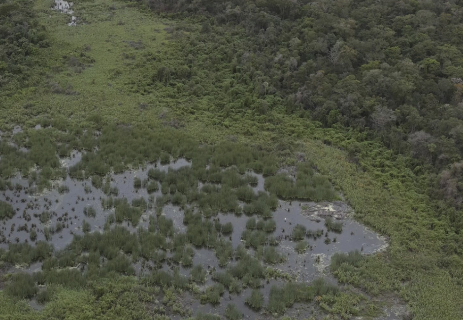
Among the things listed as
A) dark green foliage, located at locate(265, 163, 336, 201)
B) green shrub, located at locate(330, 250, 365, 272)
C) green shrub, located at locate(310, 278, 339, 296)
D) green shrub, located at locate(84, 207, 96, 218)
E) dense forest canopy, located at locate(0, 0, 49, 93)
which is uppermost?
dense forest canopy, located at locate(0, 0, 49, 93)

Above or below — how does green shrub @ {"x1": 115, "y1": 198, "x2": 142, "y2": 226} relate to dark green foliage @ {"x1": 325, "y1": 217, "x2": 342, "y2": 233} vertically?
below

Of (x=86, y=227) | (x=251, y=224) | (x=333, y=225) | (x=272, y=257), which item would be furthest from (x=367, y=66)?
(x=86, y=227)

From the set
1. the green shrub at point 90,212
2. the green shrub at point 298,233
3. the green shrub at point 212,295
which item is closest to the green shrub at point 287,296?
the green shrub at point 212,295

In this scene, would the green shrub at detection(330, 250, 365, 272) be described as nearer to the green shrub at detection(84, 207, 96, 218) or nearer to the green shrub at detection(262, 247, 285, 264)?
the green shrub at detection(262, 247, 285, 264)

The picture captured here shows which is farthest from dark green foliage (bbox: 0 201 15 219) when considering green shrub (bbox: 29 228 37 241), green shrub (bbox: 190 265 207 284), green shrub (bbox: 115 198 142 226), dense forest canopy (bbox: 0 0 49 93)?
dense forest canopy (bbox: 0 0 49 93)

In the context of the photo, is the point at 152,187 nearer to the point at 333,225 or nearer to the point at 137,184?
the point at 137,184

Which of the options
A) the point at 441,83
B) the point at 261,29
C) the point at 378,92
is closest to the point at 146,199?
the point at 378,92
